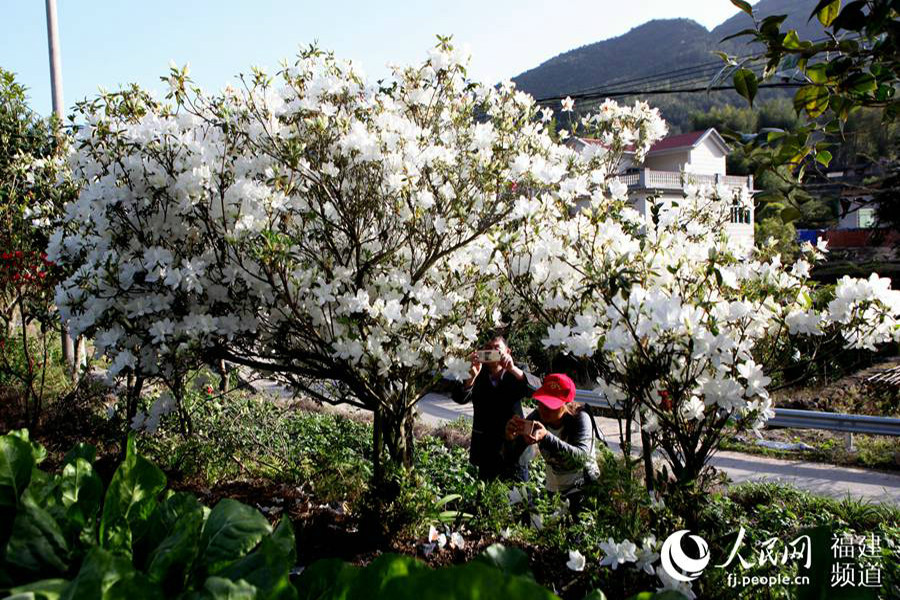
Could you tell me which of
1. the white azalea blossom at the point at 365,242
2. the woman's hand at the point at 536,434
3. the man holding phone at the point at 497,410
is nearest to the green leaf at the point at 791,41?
the white azalea blossom at the point at 365,242

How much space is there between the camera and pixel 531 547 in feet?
10.4

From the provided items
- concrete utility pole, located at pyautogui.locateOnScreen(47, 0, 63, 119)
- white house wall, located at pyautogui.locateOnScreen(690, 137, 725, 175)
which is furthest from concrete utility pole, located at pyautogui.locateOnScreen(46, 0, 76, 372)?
white house wall, located at pyautogui.locateOnScreen(690, 137, 725, 175)

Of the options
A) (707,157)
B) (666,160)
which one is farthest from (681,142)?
(707,157)

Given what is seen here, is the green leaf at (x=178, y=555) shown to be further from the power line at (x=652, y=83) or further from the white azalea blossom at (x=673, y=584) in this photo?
the power line at (x=652, y=83)

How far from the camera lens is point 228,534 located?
50.5 inches

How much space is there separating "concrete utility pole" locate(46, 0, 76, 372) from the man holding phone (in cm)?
771

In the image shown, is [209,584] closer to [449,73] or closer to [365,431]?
A: [449,73]

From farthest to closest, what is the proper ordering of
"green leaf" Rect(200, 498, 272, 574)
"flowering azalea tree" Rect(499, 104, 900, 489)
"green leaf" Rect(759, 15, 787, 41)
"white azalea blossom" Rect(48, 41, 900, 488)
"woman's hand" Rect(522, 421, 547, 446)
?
"woman's hand" Rect(522, 421, 547, 446), "white azalea blossom" Rect(48, 41, 900, 488), "flowering azalea tree" Rect(499, 104, 900, 489), "green leaf" Rect(759, 15, 787, 41), "green leaf" Rect(200, 498, 272, 574)

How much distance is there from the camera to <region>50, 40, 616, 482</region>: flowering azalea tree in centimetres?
347

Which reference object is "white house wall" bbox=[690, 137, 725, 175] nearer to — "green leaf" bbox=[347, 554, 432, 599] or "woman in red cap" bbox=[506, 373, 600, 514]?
"woman in red cap" bbox=[506, 373, 600, 514]

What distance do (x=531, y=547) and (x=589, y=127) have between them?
3.25 metres

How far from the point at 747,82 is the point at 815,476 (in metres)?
7.29

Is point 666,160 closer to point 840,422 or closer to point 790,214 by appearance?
point 840,422

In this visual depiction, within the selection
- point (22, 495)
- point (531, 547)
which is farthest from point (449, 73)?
point (22, 495)
